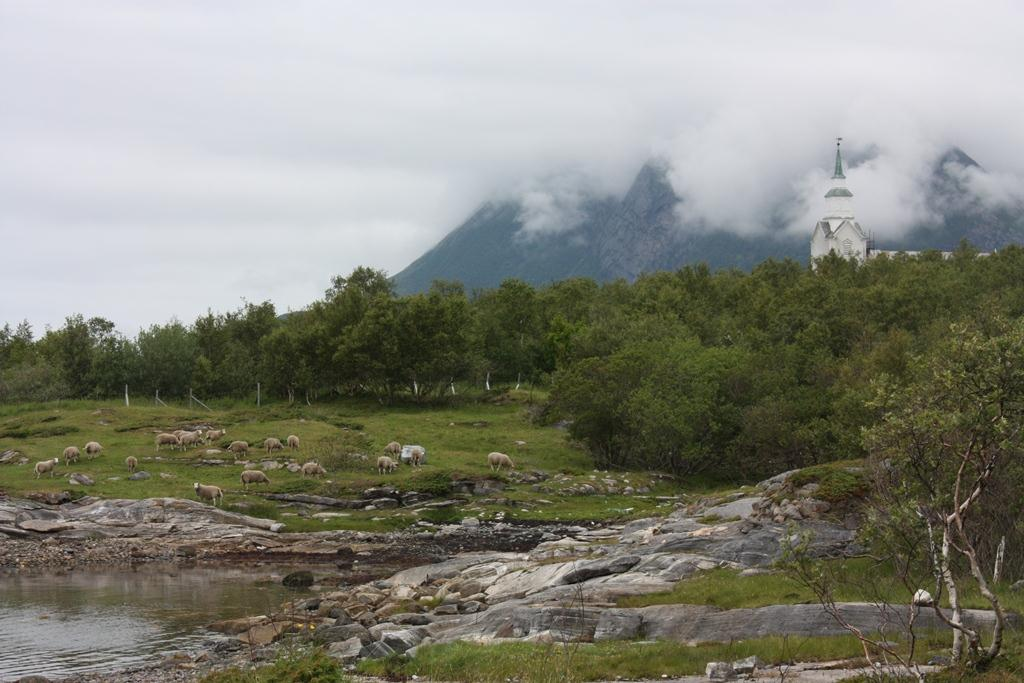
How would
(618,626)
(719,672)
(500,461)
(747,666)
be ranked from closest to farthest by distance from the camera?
(719,672) < (747,666) < (618,626) < (500,461)

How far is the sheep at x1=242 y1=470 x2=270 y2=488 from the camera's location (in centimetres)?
5886

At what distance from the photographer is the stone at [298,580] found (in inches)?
1608

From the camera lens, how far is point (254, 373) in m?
104

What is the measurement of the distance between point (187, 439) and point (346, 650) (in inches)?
1788

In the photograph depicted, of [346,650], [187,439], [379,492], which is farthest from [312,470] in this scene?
[346,650]

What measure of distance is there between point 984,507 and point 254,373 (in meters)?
87.6

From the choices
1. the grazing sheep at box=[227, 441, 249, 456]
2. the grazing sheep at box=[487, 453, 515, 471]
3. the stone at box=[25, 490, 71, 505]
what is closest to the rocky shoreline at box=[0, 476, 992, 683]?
the stone at box=[25, 490, 71, 505]

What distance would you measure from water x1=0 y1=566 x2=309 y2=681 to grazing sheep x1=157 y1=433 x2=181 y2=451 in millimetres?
23229

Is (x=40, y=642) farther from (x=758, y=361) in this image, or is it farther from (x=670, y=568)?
(x=758, y=361)

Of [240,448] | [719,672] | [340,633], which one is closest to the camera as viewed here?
[719,672]

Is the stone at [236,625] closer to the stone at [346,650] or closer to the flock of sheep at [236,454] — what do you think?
the stone at [346,650]

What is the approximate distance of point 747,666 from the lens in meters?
19.7

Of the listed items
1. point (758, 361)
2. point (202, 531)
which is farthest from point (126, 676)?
point (758, 361)

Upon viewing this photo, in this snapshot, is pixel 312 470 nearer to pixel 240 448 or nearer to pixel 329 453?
pixel 329 453
